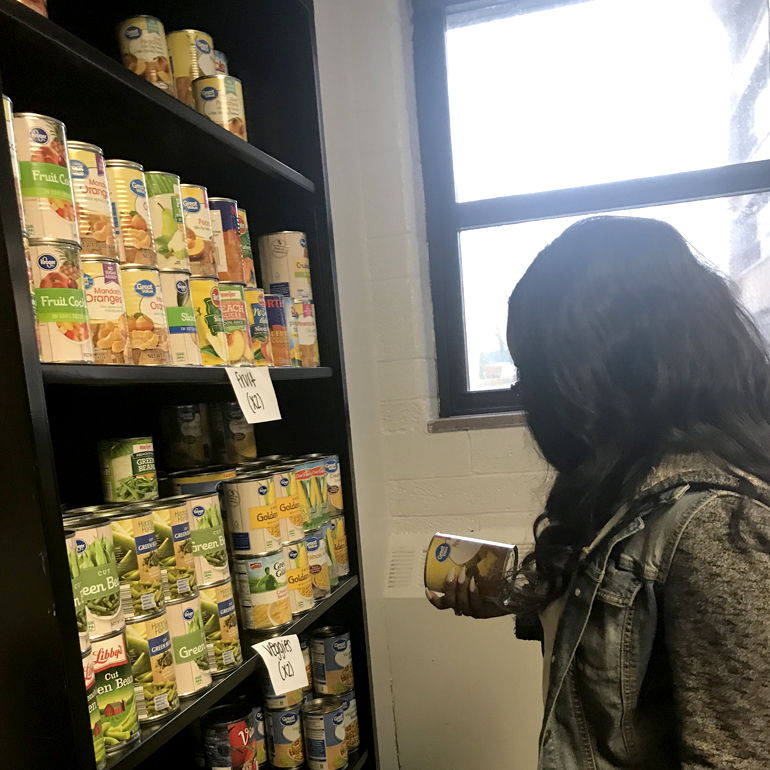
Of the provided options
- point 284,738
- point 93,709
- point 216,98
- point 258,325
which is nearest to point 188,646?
point 93,709

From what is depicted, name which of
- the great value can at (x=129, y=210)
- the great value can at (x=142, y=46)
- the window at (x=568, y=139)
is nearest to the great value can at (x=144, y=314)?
the great value can at (x=129, y=210)

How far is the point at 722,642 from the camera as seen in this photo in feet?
2.62

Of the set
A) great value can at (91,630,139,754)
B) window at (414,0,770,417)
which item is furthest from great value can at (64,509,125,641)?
window at (414,0,770,417)

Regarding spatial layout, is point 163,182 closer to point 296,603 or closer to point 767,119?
point 296,603

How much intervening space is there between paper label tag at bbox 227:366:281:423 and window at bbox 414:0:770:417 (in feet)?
3.86

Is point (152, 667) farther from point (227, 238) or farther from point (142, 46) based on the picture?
point (142, 46)

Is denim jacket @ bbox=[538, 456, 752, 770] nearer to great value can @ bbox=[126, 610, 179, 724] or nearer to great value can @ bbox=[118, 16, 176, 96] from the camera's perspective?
great value can @ bbox=[126, 610, 179, 724]

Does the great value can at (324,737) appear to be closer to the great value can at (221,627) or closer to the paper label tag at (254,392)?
the great value can at (221,627)

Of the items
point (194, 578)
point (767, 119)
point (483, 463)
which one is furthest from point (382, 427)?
point (767, 119)

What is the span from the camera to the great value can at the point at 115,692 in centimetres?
80

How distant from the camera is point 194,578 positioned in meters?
1.00

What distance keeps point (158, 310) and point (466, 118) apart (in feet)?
5.44

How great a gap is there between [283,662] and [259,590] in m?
0.12

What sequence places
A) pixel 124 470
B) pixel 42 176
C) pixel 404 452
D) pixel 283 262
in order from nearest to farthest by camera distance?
pixel 42 176
pixel 124 470
pixel 283 262
pixel 404 452
